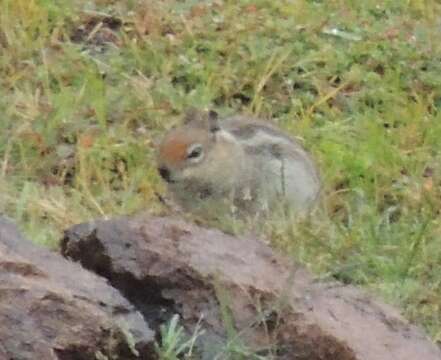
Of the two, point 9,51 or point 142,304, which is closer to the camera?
point 142,304

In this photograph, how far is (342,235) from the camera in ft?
19.8

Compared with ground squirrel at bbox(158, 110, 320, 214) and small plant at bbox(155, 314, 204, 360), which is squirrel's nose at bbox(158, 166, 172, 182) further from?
small plant at bbox(155, 314, 204, 360)

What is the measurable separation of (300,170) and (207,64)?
4.52 ft

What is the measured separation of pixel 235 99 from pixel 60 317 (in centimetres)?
414

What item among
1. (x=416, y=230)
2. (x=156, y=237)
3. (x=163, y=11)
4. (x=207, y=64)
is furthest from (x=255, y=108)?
(x=156, y=237)

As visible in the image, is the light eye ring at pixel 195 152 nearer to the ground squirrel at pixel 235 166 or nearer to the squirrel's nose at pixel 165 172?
the ground squirrel at pixel 235 166

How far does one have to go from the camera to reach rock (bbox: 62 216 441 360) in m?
4.27

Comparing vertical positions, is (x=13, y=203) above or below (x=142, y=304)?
below

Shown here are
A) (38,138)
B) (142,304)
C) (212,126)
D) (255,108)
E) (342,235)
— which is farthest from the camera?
(255,108)

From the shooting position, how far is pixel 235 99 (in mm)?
7992

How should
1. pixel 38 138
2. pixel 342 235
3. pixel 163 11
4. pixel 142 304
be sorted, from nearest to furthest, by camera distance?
pixel 142 304 → pixel 342 235 → pixel 38 138 → pixel 163 11

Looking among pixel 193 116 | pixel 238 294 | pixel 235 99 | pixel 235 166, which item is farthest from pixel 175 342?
pixel 235 99

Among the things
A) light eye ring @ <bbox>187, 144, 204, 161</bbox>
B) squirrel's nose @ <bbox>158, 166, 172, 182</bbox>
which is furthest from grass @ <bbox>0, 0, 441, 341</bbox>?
light eye ring @ <bbox>187, 144, 204, 161</bbox>

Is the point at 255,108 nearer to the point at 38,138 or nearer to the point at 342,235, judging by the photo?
the point at 38,138
